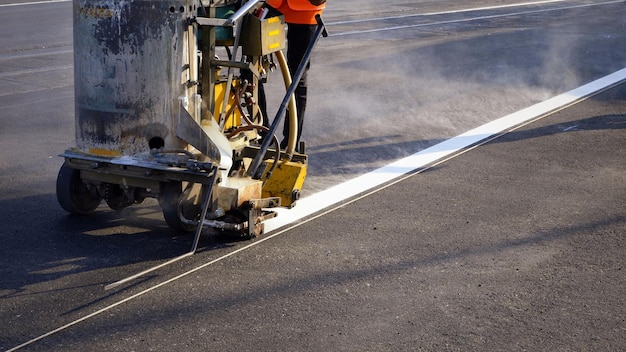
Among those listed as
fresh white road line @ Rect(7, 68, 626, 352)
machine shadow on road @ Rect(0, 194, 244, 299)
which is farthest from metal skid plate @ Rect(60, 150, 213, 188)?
fresh white road line @ Rect(7, 68, 626, 352)

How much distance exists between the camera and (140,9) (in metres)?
5.33

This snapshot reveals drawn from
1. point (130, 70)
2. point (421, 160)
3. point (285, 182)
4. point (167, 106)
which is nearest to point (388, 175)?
point (421, 160)

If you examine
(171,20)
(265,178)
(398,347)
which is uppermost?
(171,20)

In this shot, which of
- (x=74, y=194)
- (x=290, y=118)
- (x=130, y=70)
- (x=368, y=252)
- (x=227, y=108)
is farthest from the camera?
(x=290, y=118)

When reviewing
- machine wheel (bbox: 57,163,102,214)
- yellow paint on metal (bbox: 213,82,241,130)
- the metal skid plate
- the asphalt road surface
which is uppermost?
yellow paint on metal (bbox: 213,82,241,130)

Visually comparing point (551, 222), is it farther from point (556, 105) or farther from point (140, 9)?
point (556, 105)

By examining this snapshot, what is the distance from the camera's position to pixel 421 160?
8.05 meters

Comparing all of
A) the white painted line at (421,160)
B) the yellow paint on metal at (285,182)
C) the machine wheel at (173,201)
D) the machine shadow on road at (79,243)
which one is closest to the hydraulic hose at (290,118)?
the yellow paint on metal at (285,182)

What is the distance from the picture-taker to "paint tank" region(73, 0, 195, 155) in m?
5.36

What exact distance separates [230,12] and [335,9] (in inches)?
586

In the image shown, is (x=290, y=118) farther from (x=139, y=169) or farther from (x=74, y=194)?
(x=74, y=194)

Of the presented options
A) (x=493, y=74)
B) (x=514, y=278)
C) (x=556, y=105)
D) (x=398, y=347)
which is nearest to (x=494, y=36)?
(x=493, y=74)

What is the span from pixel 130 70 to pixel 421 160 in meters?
3.31

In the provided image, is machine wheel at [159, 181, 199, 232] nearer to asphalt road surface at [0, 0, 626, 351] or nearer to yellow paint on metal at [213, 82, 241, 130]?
asphalt road surface at [0, 0, 626, 351]
